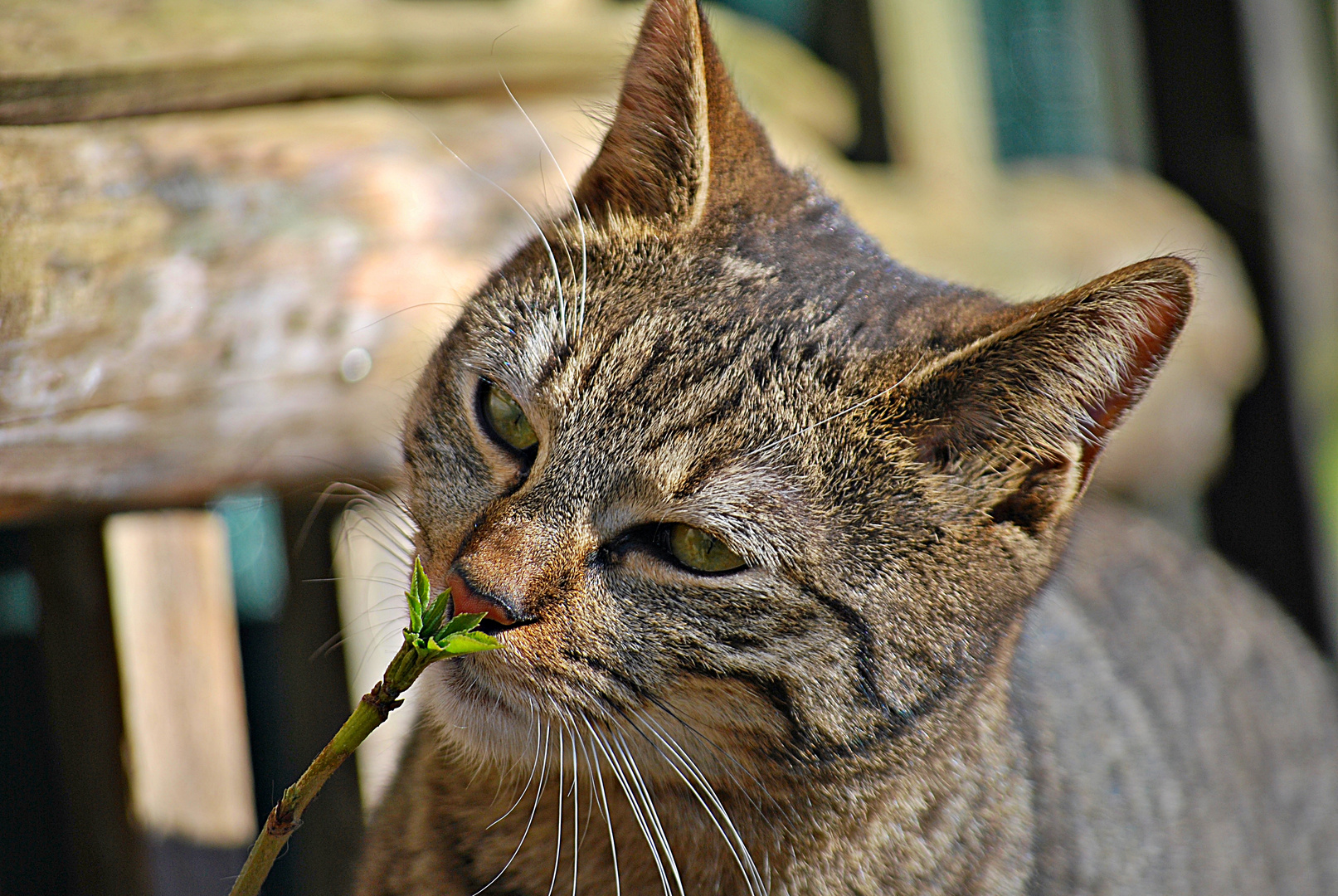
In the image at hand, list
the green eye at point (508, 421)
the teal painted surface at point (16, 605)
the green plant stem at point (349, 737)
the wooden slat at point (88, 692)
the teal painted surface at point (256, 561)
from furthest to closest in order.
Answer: the teal painted surface at point (256, 561) → the teal painted surface at point (16, 605) → the wooden slat at point (88, 692) → the green eye at point (508, 421) → the green plant stem at point (349, 737)

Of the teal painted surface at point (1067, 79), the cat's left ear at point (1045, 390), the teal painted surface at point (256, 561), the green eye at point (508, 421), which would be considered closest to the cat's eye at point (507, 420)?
the green eye at point (508, 421)

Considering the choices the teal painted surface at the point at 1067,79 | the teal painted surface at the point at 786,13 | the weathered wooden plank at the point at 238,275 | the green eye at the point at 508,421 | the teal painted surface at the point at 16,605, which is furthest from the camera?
the teal painted surface at the point at 1067,79

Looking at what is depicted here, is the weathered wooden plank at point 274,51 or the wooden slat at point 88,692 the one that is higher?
the weathered wooden plank at point 274,51

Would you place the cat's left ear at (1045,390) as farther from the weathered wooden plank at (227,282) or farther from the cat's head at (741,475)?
the weathered wooden plank at (227,282)

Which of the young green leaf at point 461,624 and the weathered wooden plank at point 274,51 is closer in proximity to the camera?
the young green leaf at point 461,624

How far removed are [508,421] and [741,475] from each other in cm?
31

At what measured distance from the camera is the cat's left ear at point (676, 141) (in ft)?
4.83

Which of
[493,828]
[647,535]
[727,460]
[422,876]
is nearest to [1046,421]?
[727,460]

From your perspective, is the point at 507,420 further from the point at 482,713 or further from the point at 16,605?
the point at 16,605

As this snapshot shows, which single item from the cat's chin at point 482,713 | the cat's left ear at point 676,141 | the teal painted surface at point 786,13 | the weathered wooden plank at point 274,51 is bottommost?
the cat's chin at point 482,713

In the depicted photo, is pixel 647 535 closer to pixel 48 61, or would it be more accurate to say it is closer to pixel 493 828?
pixel 493 828

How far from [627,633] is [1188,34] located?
3529 millimetres

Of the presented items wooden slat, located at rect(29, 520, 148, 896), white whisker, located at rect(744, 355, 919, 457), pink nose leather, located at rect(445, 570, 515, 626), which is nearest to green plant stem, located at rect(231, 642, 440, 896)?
pink nose leather, located at rect(445, 570, 515, 626)

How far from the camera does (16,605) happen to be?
2.30 meters
